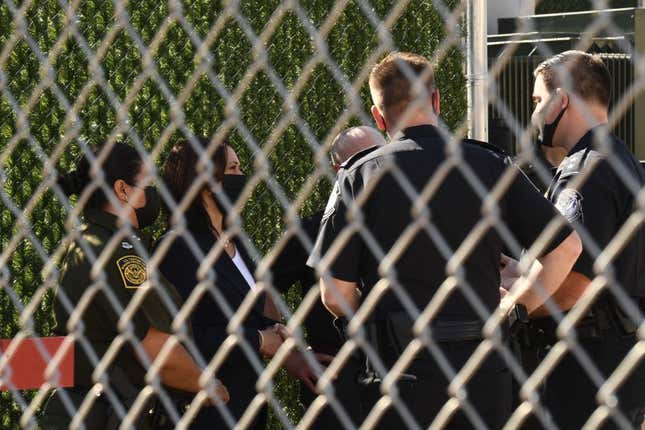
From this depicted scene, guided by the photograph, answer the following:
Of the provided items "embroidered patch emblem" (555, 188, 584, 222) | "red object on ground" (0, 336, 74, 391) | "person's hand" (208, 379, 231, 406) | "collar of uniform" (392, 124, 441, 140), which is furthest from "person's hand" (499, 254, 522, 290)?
"red object on ground" (0, 336, 74, 391)

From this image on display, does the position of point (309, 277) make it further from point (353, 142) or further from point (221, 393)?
point (221, 393)

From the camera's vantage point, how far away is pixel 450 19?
2.08 metres

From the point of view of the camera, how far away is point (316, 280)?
4.86 m

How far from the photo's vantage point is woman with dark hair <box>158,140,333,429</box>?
13.4 ft

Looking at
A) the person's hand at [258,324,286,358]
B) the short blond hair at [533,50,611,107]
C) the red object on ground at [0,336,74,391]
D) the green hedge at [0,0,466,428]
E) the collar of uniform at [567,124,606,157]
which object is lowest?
the red object on ground at [0,336,74,391]

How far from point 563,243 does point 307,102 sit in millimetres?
2780

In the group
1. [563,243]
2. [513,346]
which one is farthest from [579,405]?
[563,243]

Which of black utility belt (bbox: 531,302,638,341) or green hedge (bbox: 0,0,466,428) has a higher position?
green hedge (bbox: 0,0,466,428)

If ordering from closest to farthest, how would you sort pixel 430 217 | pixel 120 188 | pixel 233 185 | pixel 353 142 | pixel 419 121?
1. pixel 430 217
2. pixel 419 121
3. pixel 120 188
4. pixel 233 185
5. pixel 353 142

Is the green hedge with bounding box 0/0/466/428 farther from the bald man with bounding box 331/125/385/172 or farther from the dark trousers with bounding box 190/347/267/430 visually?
the dark trousers with bounding box 190/347/267/430

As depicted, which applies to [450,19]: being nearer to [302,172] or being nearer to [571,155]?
[571,155]

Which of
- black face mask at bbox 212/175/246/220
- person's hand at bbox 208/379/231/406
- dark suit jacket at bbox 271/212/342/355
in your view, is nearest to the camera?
person's hand at bbox 208/379/231/406

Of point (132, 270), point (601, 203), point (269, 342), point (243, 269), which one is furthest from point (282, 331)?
point (601, 203)

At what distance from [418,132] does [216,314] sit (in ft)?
3.79
